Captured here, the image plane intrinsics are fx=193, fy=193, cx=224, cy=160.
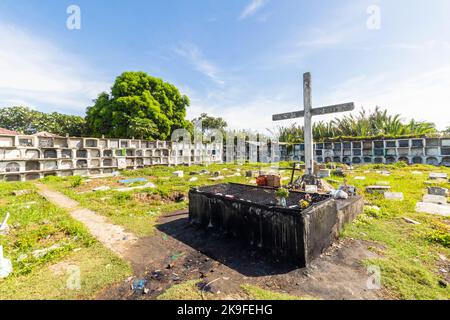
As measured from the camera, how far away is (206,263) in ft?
10.7

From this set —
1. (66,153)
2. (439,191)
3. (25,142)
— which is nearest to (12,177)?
(25,142)

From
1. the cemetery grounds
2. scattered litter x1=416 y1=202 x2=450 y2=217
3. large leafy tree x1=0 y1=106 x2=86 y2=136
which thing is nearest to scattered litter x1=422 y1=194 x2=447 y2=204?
scattered litter x1=416 y1=202 x2=450 y2=217

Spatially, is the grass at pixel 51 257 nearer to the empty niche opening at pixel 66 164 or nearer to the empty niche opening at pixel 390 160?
the empty niche opening at pixel 66 164

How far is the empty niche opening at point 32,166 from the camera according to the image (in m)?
11.6

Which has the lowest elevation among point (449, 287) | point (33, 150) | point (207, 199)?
point (449, 287)

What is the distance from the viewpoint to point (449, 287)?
8.26 ft

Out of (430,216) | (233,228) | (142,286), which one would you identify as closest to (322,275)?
(233,228)

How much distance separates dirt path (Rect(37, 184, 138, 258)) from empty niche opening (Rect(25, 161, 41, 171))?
303 inches

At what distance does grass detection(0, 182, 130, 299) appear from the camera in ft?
8.39

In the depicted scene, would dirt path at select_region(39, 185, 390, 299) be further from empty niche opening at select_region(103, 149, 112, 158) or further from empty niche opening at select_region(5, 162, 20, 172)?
empty niche opening at select_region(103, 149, 112, 158)
